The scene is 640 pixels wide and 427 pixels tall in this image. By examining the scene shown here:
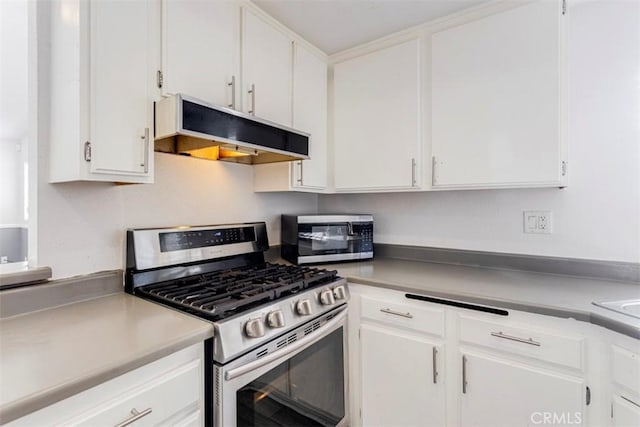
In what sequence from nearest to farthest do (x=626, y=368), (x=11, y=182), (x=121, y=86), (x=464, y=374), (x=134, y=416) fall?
(x=134, y=416) < (x=626, y=368) < (x=121, y=86) < (x=464, y=374) < (x=11, y=182)

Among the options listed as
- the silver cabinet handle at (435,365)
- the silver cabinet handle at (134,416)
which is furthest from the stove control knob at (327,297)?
the silver cabinet handle at (134,416)

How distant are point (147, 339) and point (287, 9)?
62.2 inches

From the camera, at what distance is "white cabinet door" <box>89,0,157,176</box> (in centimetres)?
100

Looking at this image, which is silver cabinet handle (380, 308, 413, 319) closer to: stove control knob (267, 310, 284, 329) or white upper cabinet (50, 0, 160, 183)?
stove control knob (267, 310, 284, 329)

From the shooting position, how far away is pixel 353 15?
161 cm

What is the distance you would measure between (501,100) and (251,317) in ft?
4.83

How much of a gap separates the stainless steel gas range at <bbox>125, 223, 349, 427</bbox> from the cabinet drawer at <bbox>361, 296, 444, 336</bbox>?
126mm

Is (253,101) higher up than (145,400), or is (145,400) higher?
(253,101)

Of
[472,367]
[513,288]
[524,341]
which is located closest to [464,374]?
[472,367]

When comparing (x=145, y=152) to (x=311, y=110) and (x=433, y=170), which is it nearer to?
(x=311, y=110)

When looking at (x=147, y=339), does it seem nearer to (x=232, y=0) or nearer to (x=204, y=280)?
(x=204, y=280)

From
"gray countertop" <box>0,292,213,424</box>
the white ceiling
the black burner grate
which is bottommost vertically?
"gray countertop" <box>0,292,213,424</box>

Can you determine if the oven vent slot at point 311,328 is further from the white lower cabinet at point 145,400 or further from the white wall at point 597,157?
the white wall at point 597,157

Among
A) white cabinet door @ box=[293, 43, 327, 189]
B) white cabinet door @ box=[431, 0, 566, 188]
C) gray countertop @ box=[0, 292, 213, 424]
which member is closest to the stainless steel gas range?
gray countertop @ box=[0, 292, 213, 424]
